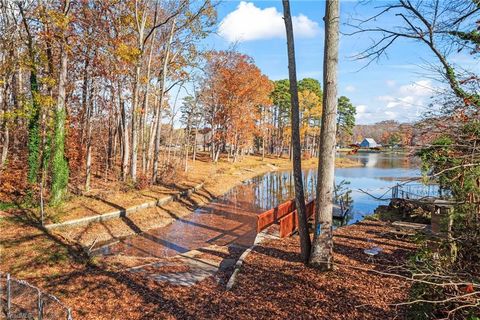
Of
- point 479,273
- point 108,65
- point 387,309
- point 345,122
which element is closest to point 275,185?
point 108,65

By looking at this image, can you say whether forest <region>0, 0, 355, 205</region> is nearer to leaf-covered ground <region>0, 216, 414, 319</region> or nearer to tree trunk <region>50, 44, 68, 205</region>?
tree trunk <region>50, 44, 68, 205</region>

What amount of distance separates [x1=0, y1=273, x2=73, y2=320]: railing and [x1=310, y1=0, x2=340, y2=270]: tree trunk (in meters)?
5.11

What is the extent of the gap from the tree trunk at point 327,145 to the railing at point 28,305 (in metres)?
5.11

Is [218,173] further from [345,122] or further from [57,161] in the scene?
[345,122]

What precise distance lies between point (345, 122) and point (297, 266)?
5962cm

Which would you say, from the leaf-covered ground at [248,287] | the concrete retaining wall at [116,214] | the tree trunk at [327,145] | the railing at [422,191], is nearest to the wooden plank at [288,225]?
the leaf-covered ground at [248,287]

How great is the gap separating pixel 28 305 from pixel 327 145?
22.6 feet

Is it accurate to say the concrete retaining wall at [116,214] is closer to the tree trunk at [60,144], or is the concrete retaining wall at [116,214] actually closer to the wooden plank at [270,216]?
the tree trunk at [60,144]

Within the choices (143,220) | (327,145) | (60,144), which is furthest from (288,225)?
(60,144)

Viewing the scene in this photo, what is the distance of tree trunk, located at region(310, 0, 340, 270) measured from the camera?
6906mm

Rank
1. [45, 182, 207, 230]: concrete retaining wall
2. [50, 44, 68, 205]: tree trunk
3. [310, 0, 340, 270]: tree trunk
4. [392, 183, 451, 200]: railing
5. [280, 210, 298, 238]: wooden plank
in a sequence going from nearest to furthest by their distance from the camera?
1. [392, 183, 451, 200]: railing
2. [310, 0, 340, 270]: tree trunk
3. [280, 210, 298, 238]: wooden plank
4. [45, 182, 207, 230]: concrete retaining wall
5. [50, 44, 68, 205]: tree trunk

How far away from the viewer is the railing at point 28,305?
6.03 metres

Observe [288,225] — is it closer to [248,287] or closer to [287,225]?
[287,225]

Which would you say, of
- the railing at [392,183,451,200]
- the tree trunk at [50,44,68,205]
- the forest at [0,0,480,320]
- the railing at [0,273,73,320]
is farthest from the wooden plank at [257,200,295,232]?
the tree trunk at [50,44,68,205]
